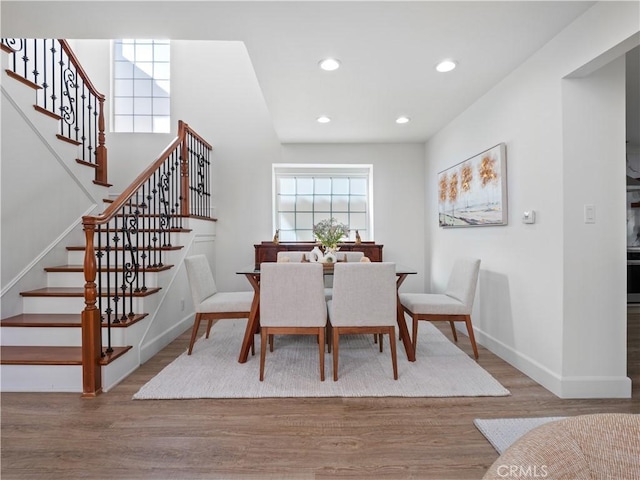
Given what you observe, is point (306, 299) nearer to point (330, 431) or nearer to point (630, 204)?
point (330, 431)

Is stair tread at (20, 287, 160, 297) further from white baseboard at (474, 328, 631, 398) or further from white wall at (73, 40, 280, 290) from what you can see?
white baseboard at (474, 328, 631, 398)

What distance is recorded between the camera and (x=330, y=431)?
5.86 ft

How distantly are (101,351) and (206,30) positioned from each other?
2325mm

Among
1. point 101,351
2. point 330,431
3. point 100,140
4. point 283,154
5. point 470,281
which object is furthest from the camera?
point 283,154

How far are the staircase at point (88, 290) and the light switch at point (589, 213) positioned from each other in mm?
3271

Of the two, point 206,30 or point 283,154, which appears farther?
point 283,154

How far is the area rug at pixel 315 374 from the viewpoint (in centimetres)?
220

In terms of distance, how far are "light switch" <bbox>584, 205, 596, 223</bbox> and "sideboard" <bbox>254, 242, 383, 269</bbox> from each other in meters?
2.59

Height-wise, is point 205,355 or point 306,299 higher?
point 306,299

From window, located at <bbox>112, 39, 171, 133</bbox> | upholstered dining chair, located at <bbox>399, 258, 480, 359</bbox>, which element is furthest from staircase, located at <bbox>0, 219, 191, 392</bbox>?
window, located at <bbox>112, 39, 171, 133</bbox>

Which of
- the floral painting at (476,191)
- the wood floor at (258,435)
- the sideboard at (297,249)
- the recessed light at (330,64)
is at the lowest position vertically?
the wood floor at (258,435)

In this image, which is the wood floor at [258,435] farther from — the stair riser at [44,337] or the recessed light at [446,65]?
the recessed light at [446,65]

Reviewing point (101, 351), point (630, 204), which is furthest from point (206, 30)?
point (630, 204)

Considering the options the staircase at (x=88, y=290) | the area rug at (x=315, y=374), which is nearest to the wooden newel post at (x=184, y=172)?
the staircase at (x=88, y=290)
